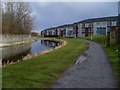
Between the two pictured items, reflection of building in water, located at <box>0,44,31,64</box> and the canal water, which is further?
the canal water

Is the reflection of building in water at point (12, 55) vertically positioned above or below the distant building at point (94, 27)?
below

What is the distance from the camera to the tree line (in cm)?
8306

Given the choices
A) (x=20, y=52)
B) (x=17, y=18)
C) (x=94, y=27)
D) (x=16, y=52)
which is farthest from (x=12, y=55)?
(x=94, y=27)

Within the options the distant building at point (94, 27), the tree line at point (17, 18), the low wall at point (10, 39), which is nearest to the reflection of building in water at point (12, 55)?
the low wall at point (10, 39)

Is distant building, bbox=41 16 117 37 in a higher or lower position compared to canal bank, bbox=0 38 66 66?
higher

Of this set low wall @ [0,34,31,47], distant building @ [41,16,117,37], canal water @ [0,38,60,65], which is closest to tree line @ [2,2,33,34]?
low wall @ [0,34,31,47]

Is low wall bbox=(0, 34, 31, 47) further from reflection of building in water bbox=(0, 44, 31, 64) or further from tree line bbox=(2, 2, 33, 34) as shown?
reflection of building in water bbox=(0, 44, 31, 64)

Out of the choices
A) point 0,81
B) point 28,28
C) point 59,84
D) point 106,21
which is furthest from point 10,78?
point 106,21

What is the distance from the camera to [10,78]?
44.6ft

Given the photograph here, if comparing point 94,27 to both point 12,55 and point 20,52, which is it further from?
point 12,55

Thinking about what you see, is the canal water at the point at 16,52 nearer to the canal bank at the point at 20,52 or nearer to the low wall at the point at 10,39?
the canal bank at the point at 20,52

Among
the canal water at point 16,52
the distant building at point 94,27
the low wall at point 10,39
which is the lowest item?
the canal water at point 16,52

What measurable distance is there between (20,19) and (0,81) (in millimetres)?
76449

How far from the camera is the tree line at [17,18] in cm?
8306
